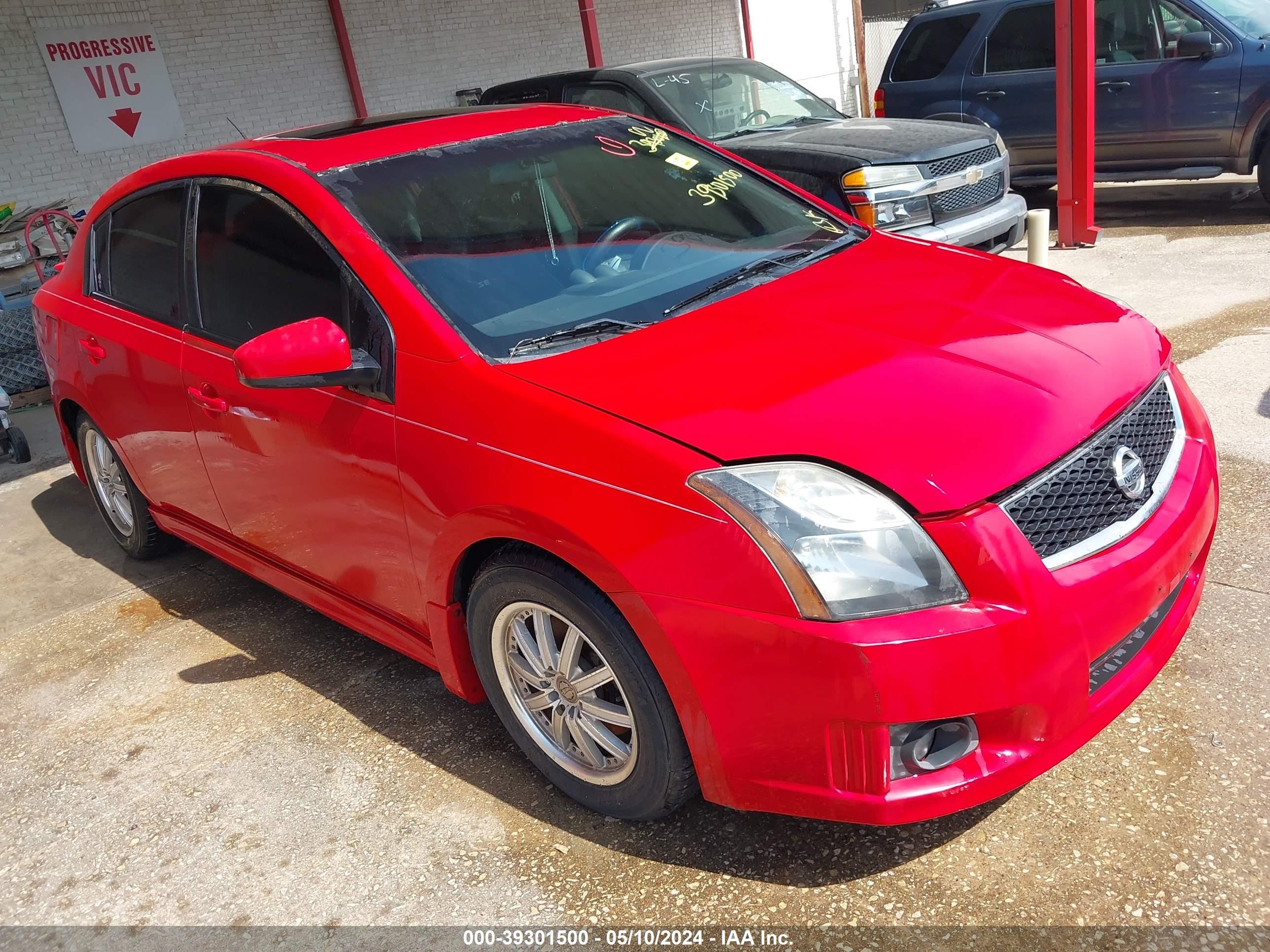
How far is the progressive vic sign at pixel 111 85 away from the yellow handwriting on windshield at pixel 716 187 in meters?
8.99

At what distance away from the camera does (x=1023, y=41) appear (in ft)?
30.9

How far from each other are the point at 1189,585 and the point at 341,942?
2.19 meters

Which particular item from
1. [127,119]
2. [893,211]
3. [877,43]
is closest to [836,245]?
[893,211]

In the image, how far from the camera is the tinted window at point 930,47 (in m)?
9.81

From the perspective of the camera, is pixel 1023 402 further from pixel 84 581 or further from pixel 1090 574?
pixel 84 581

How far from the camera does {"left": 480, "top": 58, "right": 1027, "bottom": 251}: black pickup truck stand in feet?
21.4

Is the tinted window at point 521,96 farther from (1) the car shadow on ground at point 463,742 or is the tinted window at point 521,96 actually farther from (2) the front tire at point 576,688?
(2) the front tire at point 576,688

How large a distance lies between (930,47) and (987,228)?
410 cm

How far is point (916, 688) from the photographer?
210 cm

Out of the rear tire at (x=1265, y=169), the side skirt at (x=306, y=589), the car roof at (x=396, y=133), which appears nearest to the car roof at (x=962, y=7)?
the rear tire at (x=1265, y=169)

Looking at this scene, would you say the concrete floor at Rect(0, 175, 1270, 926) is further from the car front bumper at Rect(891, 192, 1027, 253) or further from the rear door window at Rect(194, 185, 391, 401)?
the car front bumper at Rect(891, 192, 1027, 253)

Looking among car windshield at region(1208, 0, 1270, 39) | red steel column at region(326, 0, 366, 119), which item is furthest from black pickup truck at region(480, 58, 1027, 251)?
red steel column at region(326, 0, 366, 119)

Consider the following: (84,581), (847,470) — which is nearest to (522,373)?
(847,470)

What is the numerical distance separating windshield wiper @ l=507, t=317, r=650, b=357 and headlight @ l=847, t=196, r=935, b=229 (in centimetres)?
400
